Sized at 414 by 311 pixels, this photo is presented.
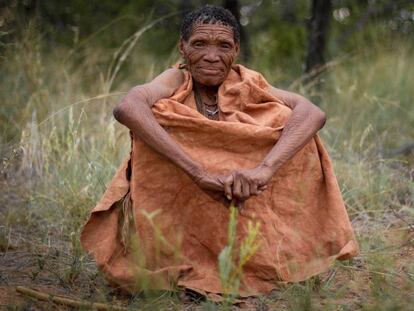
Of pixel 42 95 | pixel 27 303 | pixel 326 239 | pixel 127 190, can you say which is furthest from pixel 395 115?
pixel 27 303

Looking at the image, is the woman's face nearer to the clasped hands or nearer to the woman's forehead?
the woman's forehead

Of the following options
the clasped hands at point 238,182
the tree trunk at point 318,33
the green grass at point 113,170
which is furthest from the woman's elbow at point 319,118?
the tree trunk at point 318,33

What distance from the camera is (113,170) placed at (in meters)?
3.85

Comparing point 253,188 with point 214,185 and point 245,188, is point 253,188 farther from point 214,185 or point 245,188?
point 214,185

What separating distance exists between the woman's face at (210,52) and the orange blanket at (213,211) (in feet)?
0.28

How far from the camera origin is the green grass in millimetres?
2715

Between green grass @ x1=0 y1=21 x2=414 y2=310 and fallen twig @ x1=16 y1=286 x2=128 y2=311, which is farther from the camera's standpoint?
green grass @ x1=0 y1=21 x2=414 y2=310

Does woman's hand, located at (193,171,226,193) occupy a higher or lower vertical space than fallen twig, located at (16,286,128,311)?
higher

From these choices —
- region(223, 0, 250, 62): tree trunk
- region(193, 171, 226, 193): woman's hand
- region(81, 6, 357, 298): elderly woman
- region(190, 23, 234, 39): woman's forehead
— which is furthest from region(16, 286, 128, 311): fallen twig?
region(223, 0, 250, 62): tree trunk

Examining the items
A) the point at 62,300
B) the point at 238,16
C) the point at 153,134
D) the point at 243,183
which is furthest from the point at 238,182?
the point at 238,16

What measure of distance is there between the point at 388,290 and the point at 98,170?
6.15ft

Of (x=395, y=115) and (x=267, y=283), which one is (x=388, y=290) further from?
(x=395, y=115)

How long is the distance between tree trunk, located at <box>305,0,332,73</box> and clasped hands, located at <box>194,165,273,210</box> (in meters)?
3.77

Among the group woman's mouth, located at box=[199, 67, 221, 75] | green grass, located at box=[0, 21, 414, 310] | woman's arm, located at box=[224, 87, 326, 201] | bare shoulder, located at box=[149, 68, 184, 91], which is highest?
woman's mouth, located at box=[199, 67, 221, 75]
